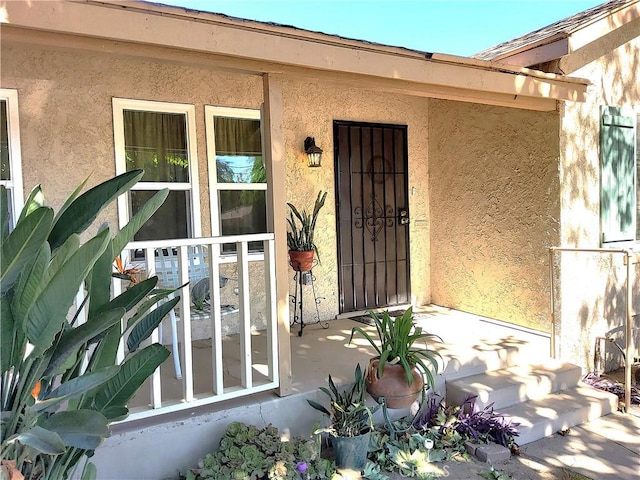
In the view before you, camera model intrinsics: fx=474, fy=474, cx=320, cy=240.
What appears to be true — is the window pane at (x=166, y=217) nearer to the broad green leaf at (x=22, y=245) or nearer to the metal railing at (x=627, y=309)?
the broad green leaf at (x=22, y=245)

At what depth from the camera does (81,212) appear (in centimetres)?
169

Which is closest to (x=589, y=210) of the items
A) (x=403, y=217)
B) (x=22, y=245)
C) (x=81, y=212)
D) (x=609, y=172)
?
(x=609, y=172)

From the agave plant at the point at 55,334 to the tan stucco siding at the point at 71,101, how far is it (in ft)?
7.41

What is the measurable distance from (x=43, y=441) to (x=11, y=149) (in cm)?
306

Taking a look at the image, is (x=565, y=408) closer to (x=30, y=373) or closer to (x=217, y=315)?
(x=217, y=315)

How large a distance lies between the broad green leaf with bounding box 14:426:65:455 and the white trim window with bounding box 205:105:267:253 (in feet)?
10.4

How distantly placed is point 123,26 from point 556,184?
3.77 metres

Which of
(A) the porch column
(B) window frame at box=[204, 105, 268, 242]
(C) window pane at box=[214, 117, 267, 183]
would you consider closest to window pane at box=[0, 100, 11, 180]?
(B) window frame at box=[204, 105, 268, 242]

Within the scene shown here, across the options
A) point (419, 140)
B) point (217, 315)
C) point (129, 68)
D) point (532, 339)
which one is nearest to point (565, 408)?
point (532, 339)

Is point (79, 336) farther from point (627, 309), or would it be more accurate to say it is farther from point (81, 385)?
point (627, 309)

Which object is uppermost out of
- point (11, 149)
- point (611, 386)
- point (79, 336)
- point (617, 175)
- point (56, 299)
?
point (11, 149)

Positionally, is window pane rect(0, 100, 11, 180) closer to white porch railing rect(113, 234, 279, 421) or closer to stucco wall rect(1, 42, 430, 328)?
stucco wall rect(1, 42, 430, 328)

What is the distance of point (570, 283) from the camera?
4469mm

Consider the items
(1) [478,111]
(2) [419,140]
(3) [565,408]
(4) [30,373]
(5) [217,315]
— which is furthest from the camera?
(2) [419,140]
